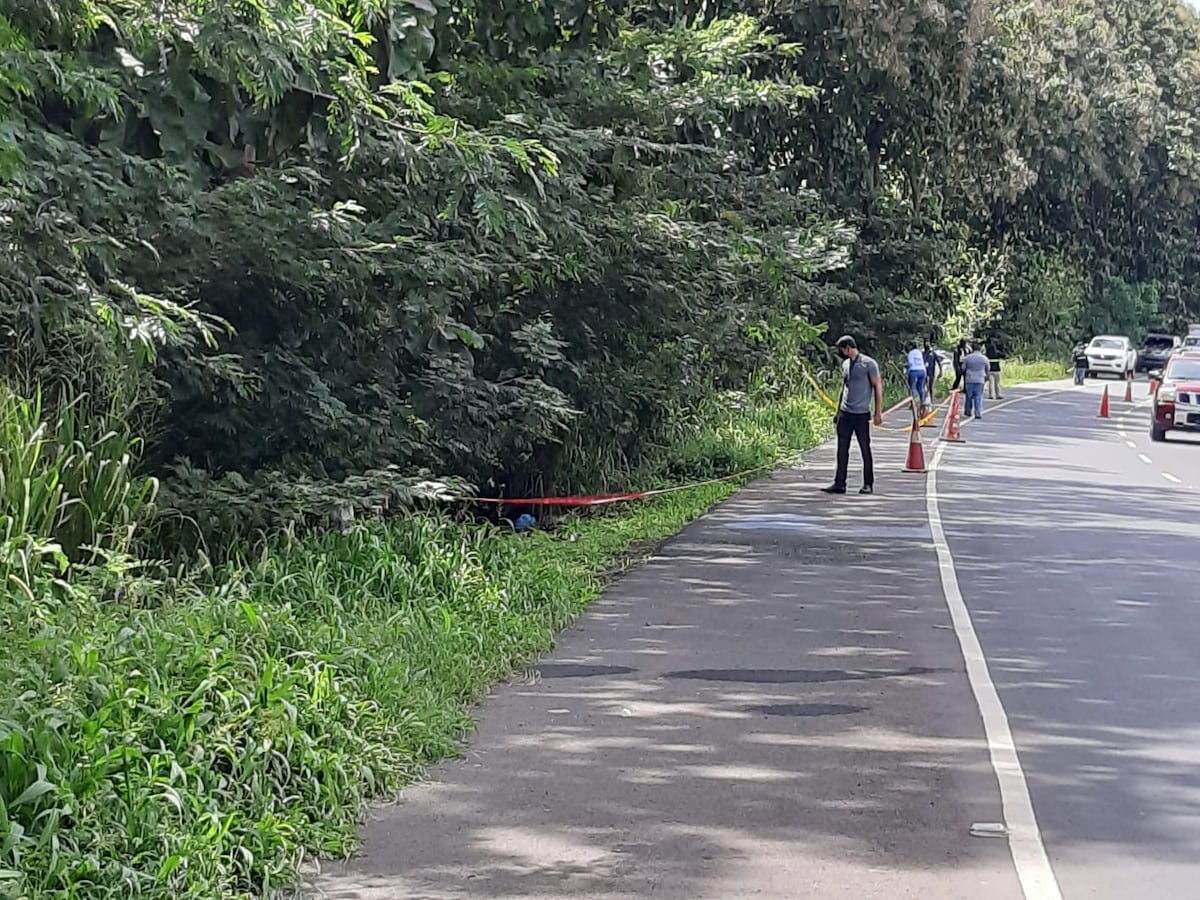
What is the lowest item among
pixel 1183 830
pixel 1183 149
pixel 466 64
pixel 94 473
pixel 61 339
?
pixel 1183 830

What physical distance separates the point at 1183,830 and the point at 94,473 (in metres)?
6.34

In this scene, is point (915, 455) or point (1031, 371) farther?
point (1031, 371)

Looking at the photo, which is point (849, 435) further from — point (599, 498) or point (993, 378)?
point (993, 378)

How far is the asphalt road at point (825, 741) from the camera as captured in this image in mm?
6297

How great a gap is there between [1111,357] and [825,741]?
65.2 meters

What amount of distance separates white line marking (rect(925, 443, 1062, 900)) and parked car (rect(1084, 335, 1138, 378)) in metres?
59.5

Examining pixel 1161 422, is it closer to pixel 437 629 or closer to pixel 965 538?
pixel 965 538

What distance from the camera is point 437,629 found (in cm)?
1018

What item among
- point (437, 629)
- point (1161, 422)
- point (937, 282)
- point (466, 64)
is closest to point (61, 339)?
point (437, 629)

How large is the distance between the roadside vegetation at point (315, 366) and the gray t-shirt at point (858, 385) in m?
1.25

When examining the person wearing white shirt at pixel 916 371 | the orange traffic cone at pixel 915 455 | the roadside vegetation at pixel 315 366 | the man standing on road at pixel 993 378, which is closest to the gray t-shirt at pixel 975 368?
the person wearing white shirt at pixel 916 371

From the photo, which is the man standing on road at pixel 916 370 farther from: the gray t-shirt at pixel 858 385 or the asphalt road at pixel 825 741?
the asphalt road at pixel 825 741

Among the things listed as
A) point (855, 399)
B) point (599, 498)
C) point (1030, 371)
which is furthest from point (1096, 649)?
point (1030, 371)

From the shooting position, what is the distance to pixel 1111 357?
70438 mm
